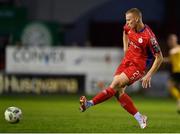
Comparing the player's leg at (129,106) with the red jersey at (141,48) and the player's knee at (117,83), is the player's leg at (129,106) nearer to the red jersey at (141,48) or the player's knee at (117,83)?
the player's knee at (117,83)

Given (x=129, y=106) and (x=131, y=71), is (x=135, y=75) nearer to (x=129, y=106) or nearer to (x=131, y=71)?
(x=131, y=71)

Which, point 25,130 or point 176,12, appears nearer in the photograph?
point 25,130

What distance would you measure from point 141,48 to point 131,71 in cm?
41

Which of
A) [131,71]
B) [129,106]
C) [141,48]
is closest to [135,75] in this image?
[131,71]

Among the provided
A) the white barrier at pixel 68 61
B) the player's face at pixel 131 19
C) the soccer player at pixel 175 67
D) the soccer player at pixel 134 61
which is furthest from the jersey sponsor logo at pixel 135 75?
the white barrier at pixel 68 61

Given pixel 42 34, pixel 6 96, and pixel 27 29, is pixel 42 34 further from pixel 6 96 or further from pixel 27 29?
pixel 6 96

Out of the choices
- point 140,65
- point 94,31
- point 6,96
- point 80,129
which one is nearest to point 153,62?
point 140,65

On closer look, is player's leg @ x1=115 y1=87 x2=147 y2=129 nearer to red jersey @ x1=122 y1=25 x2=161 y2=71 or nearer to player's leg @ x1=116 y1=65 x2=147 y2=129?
player's leg @ x1=116 y1=65 x2=147 y2=129

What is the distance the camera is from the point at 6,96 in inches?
901

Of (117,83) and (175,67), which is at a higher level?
(175,67)

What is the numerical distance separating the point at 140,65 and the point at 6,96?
12.4 meters

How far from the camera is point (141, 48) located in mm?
10984

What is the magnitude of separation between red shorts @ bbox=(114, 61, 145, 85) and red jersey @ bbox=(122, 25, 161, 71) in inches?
2.0

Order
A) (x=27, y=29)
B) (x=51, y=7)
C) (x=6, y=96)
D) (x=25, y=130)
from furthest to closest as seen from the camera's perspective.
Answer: (x=51, y=7) < (x=27, y=29) < (x=6, y=96) < (x=25, y=130)
